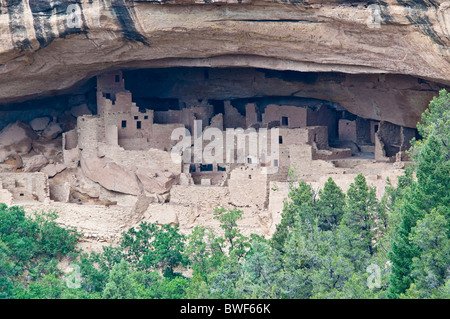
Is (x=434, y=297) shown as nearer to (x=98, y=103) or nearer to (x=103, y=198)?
(x=103, y=198)

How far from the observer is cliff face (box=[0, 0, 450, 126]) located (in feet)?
63.8

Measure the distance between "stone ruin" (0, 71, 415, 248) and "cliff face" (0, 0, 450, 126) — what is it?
1823mm

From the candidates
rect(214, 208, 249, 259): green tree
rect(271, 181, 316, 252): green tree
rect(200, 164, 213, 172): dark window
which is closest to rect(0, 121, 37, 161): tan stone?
rect(200, 164, 213, 172): dark window

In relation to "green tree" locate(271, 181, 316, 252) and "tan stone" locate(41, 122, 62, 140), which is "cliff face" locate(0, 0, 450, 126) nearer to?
"green tree" locate(271, 181, 316, 252)

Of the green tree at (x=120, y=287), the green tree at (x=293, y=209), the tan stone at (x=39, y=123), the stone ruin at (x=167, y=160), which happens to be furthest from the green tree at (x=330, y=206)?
the tan stone at (x=39, y=123)

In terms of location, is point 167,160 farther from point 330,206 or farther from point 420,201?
point 420,201

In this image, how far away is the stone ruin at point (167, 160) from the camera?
2258cm

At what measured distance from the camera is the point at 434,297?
15547mm

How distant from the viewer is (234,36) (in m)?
21.4

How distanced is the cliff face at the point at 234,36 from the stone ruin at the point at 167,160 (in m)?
1.82

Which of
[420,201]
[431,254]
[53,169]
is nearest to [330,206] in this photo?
[420,201]

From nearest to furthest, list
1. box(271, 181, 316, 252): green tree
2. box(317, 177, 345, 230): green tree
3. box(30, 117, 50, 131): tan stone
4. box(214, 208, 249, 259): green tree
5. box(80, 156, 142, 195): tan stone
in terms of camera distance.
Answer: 1. box(271, 181, 316, 252): green tree
2. box(317, 177, 345, 230): green tree
3. box(214, 208, 249, 259): green tree
4. box(80, 156, 142, 195): tan stone
5. box(30, 117, 50, 131): tan stone

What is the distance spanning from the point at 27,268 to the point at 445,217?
9058 mm

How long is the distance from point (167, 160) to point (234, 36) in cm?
388
